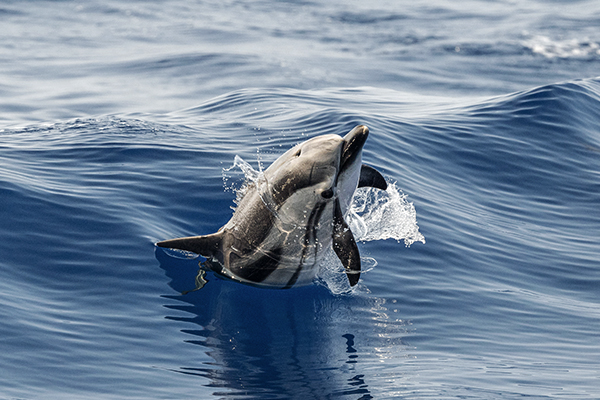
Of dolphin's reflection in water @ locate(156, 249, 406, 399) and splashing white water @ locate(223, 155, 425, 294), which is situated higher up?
splashing white water @ locate(223, 155, 425, 294)

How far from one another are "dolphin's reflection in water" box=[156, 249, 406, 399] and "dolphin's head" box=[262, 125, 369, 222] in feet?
5.04

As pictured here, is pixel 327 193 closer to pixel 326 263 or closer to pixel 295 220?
pixel 295 220

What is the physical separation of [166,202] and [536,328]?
6.15 m

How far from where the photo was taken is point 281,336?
9031 mm

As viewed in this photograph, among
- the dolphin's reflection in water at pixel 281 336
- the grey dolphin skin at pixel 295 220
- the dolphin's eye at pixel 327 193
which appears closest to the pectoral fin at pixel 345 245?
the grey dolphin skin at pixel 295 220

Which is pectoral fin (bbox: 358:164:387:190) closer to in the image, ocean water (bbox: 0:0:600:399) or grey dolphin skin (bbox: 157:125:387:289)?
grey dolphin skin (bbox: 157:125:387:289)

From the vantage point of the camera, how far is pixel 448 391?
7.88 m

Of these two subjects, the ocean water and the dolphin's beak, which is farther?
the dolphin's beak

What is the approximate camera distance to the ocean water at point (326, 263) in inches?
318

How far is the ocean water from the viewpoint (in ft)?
26.5

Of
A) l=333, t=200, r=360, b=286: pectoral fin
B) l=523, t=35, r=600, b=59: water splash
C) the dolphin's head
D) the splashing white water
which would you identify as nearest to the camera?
the dolphin's head

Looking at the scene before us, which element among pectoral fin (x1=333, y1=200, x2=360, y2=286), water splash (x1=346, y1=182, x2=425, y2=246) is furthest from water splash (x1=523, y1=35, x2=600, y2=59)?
pectoral fin (x1=333, y1=200, x2=360, y2=286)

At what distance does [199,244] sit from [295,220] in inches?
56.0

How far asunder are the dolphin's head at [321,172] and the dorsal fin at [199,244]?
113 centimetres
